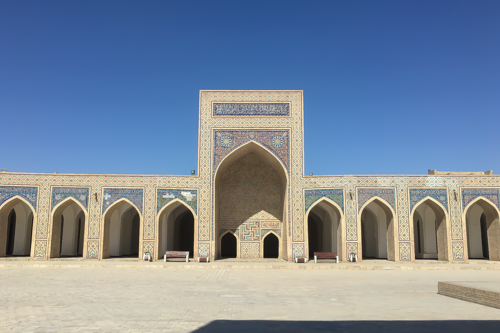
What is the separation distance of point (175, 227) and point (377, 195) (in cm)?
937

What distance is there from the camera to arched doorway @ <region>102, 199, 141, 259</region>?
16266 mm

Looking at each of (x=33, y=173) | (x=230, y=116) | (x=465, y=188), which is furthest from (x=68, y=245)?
(x=465, y=188)

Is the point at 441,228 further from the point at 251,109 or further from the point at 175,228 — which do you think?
the point at 175,228

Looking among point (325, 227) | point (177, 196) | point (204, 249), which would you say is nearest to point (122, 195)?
point (177, 196)

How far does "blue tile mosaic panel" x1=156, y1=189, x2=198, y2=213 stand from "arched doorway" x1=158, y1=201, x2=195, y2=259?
0.24 m

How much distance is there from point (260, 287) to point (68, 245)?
1258cm

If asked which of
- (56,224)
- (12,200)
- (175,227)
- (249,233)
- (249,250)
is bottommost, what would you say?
(249,250)

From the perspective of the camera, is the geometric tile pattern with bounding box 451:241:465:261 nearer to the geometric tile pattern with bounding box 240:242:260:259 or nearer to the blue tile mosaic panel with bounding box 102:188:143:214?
the geometric tile pattern with bounding box 240:242:260:259

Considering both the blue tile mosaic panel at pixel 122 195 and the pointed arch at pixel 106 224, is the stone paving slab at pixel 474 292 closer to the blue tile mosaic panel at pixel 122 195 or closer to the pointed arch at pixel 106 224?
the pointed arch at pixel 106 224

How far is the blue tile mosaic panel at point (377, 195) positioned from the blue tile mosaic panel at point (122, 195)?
27.2ft

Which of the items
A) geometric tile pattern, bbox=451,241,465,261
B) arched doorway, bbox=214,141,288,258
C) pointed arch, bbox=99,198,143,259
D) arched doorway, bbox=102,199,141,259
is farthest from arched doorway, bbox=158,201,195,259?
geometric tile pattern, bbox=451,241,465,261

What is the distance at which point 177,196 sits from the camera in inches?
639

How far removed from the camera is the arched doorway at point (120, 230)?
16.3 meters

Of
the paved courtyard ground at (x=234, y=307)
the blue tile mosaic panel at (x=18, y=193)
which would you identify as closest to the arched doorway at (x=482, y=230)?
the paved courtyard ground at (x=234, y=307)
